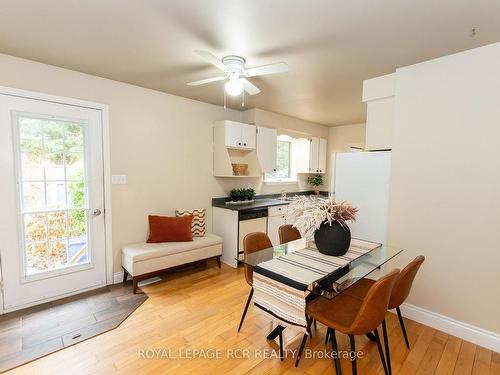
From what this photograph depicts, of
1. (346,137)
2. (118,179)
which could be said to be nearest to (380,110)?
(346,137)

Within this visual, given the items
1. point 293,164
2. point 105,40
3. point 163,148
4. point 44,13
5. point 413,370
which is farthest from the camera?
point 293,164

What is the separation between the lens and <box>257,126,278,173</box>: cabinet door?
4215mm

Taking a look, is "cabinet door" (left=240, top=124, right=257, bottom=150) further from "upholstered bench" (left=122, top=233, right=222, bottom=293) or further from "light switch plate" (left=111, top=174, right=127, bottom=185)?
"light switch plate" (left=111, top=174, right=127, bottom=185)

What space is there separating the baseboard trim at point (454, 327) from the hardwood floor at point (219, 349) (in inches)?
2.2

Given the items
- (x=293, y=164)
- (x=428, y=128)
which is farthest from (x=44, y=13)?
(x=293, y=164)

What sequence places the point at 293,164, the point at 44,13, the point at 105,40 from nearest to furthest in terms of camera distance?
the point at 44,13
the point at 105,40
the point at 293,164

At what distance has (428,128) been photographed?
232cm

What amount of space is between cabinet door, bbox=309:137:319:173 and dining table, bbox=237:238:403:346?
3408 millimetres

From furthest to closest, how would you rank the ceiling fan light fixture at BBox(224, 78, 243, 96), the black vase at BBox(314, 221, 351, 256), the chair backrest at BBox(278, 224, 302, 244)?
1. the chair backrest at BBox(278, 224, 302, 244)
2. the ceiling fan light fixture at BBox(224, 78, 243, 96)
3. the black vase at BBox(314, 221, 351, 256)

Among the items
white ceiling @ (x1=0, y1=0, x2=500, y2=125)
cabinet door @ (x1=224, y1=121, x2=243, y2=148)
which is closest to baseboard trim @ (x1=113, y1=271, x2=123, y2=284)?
cabinet door @ (x1=224, y1=121, x2=243, y2=148)

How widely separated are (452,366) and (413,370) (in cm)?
33

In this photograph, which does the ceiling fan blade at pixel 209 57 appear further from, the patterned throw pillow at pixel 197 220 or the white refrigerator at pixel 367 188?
the patterned throw pillow at pixel 197 220

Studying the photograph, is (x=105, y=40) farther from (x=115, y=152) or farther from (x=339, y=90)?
(x=339, y=90)

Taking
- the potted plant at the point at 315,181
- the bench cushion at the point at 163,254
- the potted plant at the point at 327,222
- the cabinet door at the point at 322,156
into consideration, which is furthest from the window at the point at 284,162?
the potted plant at the point at 327,222
